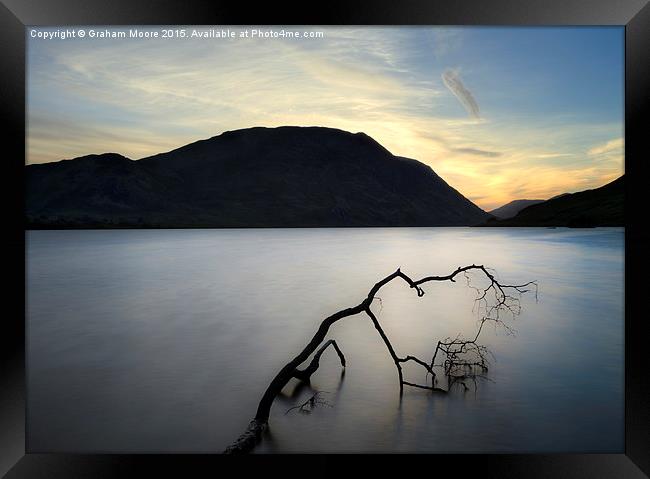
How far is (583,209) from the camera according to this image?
3612 inches

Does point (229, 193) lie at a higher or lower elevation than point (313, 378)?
higher

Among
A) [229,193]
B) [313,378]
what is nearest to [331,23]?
[313,378]

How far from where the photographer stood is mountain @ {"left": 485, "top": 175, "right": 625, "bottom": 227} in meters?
84.1

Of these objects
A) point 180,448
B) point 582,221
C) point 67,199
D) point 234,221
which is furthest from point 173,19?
point 234,221

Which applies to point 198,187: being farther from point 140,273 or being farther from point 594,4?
point 594,4

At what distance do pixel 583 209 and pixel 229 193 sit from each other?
372ft

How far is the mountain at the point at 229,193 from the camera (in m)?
131

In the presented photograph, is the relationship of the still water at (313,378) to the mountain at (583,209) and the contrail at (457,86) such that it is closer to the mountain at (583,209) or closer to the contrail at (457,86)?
the contrail at (457,86)

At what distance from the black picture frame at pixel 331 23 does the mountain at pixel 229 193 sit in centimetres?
12073

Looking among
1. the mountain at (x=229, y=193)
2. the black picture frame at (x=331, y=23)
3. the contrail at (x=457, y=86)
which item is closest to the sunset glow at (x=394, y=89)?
the contrail at (x=457, y=86)

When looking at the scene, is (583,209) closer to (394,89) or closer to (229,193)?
(394,89)

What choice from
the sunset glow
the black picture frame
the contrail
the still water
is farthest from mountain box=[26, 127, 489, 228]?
the black picture frame

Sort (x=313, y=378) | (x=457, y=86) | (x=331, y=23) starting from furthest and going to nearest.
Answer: (x=457, y=86), (x=313, y=378), (x=331, y=23)

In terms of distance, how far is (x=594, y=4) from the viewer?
420 cm
